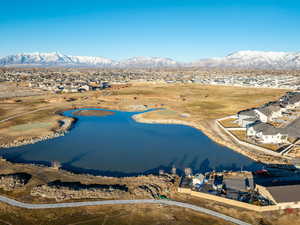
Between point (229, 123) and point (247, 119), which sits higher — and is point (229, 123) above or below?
below

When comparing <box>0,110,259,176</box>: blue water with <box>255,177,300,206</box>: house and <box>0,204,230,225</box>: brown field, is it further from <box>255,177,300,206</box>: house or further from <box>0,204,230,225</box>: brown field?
<box>0,204,230,225</box>: brown field

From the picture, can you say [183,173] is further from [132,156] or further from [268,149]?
[268,149]

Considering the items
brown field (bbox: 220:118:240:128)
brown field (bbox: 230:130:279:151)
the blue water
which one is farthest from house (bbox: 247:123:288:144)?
brown field (bbox: 220:118:240:128)

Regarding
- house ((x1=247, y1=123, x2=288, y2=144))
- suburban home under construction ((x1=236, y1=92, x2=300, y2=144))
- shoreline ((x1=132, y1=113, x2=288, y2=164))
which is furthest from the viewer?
suburban home under construction ((x1=236, y1=92, x2=300, y2=144))

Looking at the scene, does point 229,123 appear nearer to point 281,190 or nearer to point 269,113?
point 269,113

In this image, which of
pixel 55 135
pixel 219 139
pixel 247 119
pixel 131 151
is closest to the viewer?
pixel 131 151

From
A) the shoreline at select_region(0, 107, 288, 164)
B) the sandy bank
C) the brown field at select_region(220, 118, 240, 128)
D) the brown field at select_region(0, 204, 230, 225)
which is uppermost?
the brown field at select_region(220, 118, 240, 128)

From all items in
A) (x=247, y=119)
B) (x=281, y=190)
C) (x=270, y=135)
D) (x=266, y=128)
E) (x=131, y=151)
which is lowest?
(x=131, y=151)

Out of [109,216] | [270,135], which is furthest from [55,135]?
[270,135]
